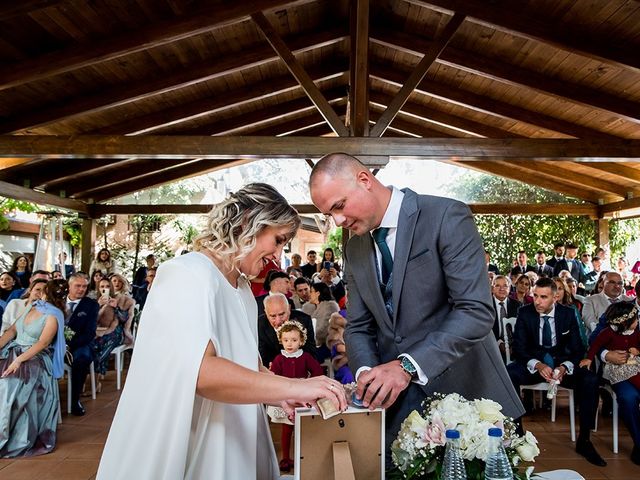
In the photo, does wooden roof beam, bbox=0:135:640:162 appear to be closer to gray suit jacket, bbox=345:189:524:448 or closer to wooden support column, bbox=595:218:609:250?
gray suit jacket, bbox=345:189:524:448

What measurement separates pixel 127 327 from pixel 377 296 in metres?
5.31

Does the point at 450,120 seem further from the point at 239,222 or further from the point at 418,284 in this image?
the point at 239,222

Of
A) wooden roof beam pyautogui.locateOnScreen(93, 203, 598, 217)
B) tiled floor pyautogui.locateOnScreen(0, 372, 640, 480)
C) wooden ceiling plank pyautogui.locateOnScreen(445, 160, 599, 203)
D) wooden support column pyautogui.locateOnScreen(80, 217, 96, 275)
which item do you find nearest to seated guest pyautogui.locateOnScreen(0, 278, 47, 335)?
tiled floor pyautogui.locateOnScreen(0, 372, 640, 480)

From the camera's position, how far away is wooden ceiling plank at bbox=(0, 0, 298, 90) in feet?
15.5

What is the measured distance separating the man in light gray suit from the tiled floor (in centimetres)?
262

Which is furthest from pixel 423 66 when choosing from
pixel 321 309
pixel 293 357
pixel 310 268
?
pixel 310 268

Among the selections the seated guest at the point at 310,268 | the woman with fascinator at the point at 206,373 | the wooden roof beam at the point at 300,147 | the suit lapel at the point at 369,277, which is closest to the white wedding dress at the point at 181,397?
the woman with fascinator at the point at 206,373

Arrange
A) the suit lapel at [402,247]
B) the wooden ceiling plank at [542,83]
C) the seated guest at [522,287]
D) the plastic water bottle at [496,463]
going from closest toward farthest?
the plastic water bottle at [496,463], the suit lapel at [402,247], the wooden ceiling plank at [542,83], the seated guest at [522,287]

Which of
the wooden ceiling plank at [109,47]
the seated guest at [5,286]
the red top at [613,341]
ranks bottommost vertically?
the red top at [613,341]

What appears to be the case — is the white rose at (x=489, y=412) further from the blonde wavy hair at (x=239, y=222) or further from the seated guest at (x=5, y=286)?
the seated guest at (x=5, y=286)

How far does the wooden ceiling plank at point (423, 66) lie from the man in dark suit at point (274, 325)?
8.29ft

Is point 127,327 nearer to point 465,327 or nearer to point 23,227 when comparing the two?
point 465,327

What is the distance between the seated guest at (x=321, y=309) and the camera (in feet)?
17.5

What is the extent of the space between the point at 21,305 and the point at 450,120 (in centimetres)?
701
